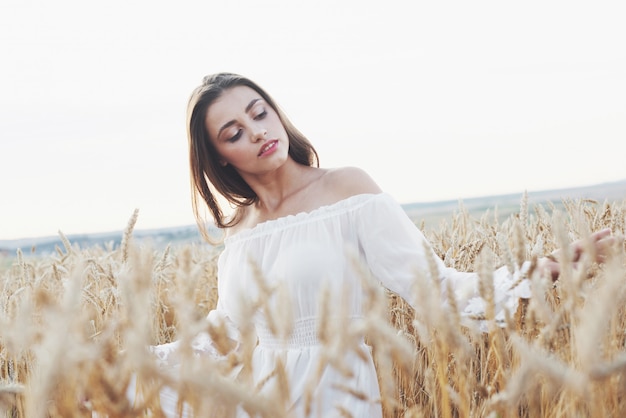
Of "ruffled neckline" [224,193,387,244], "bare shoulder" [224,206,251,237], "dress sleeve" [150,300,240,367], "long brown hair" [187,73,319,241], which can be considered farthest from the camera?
"bare shoulder" [224,206,251,237]

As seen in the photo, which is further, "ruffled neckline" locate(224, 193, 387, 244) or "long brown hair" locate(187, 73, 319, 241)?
"long brown hair" locate(187, 73, 319, 241)

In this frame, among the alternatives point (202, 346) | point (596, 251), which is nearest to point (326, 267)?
point (202, 346)

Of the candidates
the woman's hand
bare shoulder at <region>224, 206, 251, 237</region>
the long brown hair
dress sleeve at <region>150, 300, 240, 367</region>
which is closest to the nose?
the long brown hair

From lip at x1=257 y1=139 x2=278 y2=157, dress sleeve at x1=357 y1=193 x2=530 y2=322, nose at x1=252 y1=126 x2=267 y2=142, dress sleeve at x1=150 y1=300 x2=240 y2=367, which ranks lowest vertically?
dress sleeve at x1=150 y1=300 x2=240 y2=367

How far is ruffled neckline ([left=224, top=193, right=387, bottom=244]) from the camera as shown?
2.00m

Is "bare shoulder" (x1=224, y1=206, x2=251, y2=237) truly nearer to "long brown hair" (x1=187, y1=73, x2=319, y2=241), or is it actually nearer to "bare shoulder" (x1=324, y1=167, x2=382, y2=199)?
"long brown hair" (x1=187, y1=73, x2=319, y2=241)

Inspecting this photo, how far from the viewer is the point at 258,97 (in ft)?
7.34

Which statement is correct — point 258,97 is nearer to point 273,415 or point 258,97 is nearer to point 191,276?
point 191,276

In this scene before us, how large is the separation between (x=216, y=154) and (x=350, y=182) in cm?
62

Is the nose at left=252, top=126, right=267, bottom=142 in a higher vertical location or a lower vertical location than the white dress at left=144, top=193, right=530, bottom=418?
higher

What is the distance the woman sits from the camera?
5.85 feet

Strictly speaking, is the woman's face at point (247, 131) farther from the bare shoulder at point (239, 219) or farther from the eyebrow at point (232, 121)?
the bare shoulder at point (239, 219)

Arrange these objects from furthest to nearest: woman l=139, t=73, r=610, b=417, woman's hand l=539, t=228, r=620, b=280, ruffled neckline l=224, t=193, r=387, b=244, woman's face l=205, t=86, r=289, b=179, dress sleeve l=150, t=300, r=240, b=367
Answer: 1. woman's face l=205, t=86, r=289, b=179
2. ruffled neckline l=224, t=193, r=387, b=244
3. woman l=139, t=73, r=610, b=417
4. dress sleeve l=150, t=300, r=240, b=367
5. woman's hand l=539, t=228, r=620, b=280

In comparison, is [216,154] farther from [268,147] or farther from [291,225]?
[291,225]
